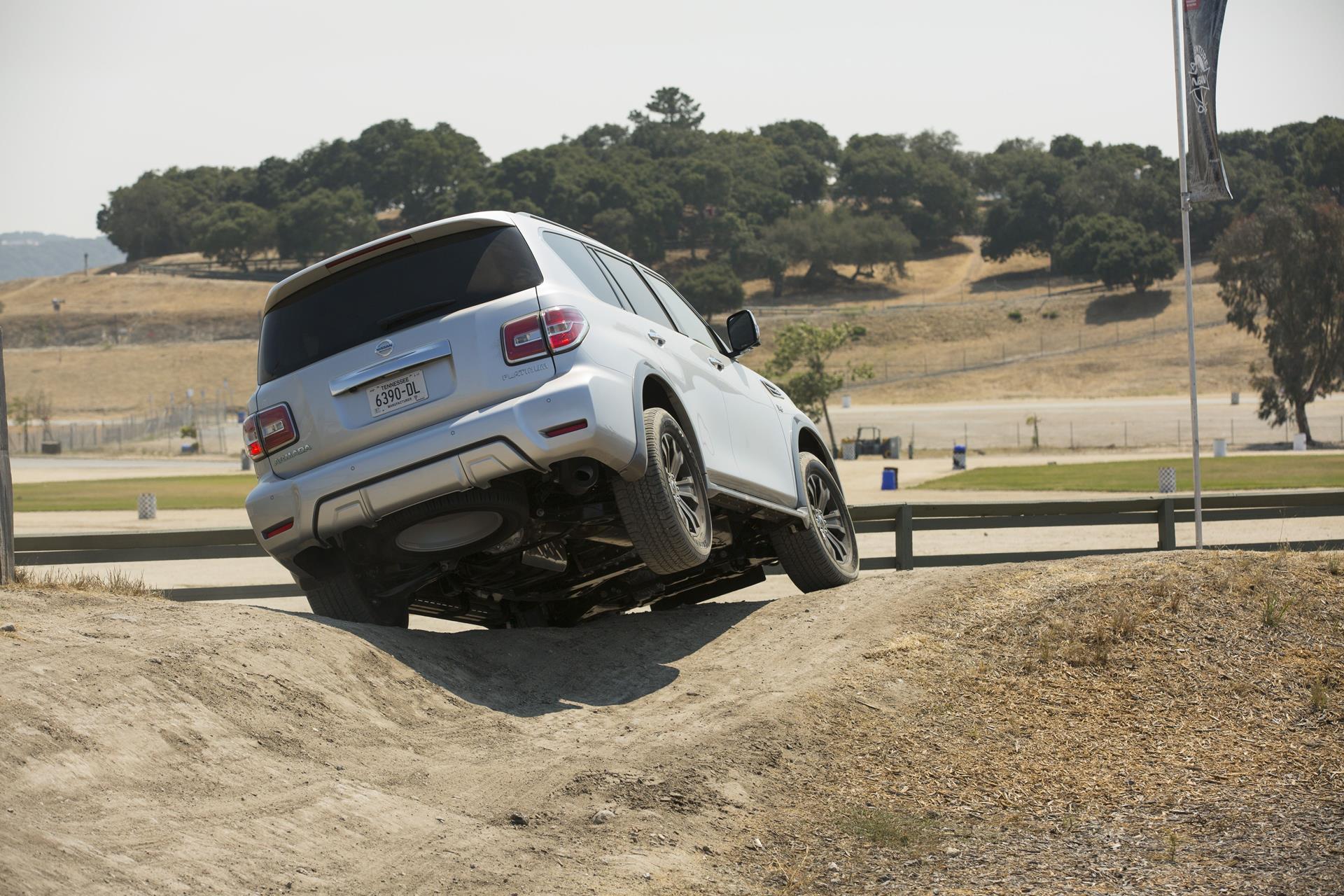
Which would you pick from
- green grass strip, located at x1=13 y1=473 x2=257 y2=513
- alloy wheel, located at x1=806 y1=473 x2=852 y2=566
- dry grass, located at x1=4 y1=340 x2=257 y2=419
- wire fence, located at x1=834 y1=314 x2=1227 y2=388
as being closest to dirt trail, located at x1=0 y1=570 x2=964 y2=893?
alloy wheel, located at x1=806 y1=473 x2=852 y2=566

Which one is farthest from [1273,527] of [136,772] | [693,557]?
[136,772]

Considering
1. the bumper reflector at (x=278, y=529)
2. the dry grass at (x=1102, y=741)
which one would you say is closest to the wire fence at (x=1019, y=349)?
the dry grass at (x=1102, y=741)

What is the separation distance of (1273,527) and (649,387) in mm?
16604

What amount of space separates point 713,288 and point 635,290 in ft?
435

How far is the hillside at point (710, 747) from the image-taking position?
482 cm

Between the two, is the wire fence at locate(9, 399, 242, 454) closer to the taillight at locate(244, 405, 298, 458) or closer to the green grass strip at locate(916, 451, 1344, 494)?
the green grass strip at locate(916, 451, 1344, 494)

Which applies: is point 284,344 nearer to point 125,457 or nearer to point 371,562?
point 371,562

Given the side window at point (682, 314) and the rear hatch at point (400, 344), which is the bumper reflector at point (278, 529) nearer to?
the rear hatch at point (400, 344)

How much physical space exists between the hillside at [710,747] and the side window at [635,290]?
2.11 metres

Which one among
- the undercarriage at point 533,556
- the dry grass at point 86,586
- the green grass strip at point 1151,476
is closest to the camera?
the undercarriage at point 533,556

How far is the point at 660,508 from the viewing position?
6867 millimetres

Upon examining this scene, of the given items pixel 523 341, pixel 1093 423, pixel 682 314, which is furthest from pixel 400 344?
pixel 1093 423

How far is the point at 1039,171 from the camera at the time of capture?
16438 centimetres

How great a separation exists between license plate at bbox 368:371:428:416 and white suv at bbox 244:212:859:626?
0.01 meters
